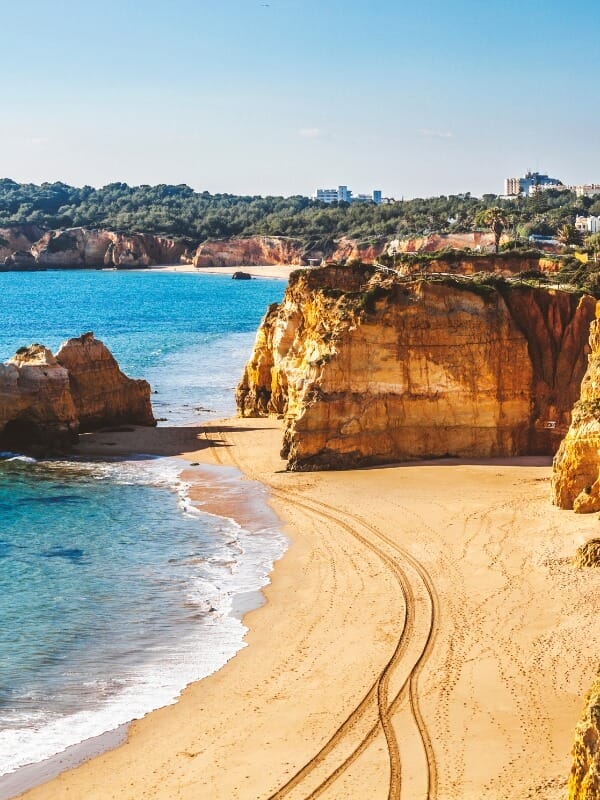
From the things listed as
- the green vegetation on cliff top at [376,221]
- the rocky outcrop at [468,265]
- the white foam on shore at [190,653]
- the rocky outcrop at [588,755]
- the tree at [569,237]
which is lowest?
the white foam on shore at [190,653]

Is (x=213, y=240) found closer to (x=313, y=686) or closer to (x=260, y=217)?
(x=260, y=217)

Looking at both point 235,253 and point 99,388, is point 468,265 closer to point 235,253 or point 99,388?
point 99,388

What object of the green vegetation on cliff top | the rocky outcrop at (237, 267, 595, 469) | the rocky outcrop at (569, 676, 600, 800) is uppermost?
the green vegetation on cliff top

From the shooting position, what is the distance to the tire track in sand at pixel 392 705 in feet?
45.7

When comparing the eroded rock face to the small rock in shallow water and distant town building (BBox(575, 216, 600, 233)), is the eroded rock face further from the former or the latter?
distant town building (BBox(575, 216, 600, 233))

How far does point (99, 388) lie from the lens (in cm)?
3888

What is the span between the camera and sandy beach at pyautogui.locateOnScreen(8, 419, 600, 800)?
46.3 feet

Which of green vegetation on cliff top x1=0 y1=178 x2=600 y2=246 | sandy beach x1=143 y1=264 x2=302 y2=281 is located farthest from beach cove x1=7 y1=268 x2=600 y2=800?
sandy beach x1=143 y1=264 x2=302 y2=281

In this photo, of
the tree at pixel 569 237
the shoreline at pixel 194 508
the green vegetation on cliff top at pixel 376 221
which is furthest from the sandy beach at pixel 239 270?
the shoreline at pixel 194 508

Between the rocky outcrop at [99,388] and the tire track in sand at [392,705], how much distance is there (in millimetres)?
16382

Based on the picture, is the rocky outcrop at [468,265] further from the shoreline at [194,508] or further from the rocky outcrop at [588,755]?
the rocky outcrop at [588,755]

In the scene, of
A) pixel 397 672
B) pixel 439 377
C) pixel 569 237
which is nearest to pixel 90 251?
pixel 569 237

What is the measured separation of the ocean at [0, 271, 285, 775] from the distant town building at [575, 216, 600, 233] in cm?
6721

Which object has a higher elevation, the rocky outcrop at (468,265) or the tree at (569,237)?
the tree at (569,237)
